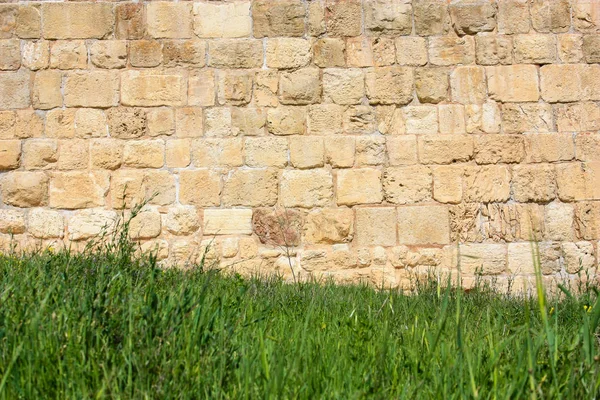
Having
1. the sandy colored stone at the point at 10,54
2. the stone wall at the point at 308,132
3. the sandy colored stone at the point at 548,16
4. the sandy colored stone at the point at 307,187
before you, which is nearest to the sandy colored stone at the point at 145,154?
the stone wall at the point at 308,132

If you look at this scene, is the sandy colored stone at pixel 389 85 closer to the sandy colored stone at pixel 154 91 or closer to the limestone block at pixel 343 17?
the limestone block at pixel 343 17

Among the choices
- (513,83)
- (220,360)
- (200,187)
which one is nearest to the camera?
(220,360)

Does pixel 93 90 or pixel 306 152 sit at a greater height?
pixel 93 90

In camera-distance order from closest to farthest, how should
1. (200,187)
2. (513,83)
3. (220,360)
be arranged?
(220,360), (200,187), (513,83)

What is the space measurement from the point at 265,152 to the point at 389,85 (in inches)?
48.7

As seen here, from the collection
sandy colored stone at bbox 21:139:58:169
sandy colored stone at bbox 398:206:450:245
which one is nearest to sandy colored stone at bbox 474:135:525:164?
sandy colored stone at bbox 398:206:450:245

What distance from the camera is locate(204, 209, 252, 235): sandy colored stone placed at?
228 inches

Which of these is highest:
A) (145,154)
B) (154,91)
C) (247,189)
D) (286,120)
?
(154,91)

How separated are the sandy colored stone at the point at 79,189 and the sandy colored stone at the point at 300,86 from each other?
1725mm

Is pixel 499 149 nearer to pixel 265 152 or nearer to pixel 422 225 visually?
pixel 422 225

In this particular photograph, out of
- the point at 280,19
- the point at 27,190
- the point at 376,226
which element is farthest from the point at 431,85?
the point at 27,190

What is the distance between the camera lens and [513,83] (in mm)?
5898

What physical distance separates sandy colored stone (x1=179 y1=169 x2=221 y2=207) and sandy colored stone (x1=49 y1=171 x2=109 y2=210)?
0.68 metres

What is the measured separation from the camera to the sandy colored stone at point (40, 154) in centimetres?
585
